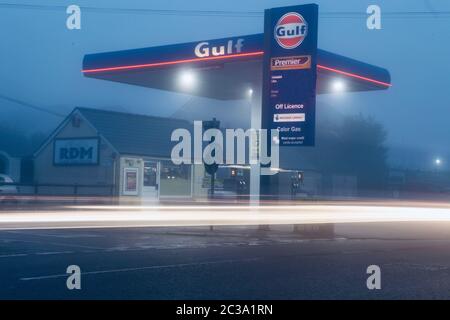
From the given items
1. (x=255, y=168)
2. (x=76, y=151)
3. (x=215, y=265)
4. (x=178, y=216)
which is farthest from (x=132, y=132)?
(x=215, y=265)

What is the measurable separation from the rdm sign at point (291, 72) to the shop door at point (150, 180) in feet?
54.2

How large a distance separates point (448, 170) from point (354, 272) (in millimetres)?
72523

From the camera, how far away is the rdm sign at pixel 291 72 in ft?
78.3

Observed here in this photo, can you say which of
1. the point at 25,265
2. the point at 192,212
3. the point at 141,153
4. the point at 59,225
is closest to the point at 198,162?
the point at 141,153

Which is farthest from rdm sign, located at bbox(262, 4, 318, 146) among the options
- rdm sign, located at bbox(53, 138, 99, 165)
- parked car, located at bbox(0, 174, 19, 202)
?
rdm sign, located at bbox(53, 138, 99, 165)

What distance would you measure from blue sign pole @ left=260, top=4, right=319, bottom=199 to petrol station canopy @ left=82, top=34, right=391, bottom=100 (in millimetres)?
2002

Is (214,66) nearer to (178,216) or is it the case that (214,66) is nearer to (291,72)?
(291,72)

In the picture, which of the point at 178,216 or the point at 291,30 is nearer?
the point at 291,30

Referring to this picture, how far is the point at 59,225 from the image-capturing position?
71.3ft

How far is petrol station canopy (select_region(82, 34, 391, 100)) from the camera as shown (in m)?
27.3

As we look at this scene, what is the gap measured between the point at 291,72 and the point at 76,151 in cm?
2056

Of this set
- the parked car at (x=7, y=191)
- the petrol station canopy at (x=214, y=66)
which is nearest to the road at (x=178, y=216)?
the petrol station canopy at (x=214, y=66)

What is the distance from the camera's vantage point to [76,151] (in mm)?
41438
